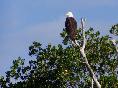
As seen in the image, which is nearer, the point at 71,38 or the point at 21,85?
the point at 71,38

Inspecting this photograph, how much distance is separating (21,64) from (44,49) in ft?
7.25

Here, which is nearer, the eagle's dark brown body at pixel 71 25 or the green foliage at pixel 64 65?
the eagle's dark brown body at pixel 71 25

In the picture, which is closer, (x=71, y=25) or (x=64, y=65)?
(x=71, y=25)

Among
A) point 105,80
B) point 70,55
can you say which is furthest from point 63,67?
point 105,80

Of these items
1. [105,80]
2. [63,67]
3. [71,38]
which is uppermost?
[63,67]

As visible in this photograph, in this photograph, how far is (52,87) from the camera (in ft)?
102

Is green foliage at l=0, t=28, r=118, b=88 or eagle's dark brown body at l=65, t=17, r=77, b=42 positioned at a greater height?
green foliage at l=0, t=28, r=118, b=88

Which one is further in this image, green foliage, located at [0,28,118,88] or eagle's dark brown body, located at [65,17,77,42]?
green foliage, located at [0,28,118,88]

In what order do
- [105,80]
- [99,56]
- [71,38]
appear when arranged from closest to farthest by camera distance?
[71,38], [105,80], [99,56]

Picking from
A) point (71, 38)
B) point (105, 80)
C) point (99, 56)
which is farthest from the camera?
point (99, 56)

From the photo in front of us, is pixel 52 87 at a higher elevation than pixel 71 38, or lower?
higher

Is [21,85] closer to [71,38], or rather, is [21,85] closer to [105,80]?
[105,80]

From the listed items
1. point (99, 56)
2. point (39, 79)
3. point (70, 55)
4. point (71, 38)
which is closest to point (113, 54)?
point (99, 56)

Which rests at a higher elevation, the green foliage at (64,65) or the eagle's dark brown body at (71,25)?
the green foliage at (64,65)
